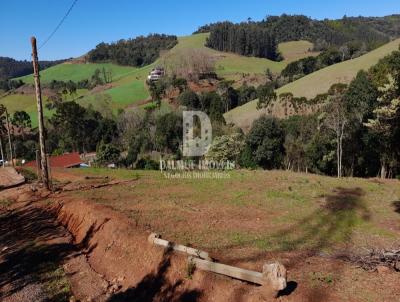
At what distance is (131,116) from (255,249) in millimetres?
67249

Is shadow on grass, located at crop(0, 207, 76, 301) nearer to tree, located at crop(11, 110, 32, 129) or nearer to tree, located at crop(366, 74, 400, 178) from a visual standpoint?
tree, located at crop(366, 74, 400, 178)

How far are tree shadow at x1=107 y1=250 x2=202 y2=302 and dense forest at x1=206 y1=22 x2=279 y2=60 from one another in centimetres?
15306

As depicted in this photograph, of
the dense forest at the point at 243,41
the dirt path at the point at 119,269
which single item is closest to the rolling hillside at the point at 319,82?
the dirt path at the point at 119,269

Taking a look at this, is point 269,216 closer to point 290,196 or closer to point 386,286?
point 290,196

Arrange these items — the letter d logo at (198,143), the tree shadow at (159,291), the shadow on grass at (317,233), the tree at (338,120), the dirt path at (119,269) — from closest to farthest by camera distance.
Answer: the dirt path at (119,269), the tree shadow at (159,291), the shadow on grass at (317,233), the tree at (338,120), the letter d logo at (198,143)

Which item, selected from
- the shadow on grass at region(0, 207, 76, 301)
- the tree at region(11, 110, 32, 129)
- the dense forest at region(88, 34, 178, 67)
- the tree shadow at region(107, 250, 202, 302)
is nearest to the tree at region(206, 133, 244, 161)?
the shadow on grass at region(0, 207, 76, 301)

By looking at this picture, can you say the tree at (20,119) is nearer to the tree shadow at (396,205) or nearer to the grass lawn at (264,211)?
the grass lawn at (264,211)

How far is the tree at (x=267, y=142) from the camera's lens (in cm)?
4216

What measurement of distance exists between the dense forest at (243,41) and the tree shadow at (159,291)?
153063mm

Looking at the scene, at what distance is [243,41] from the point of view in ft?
509

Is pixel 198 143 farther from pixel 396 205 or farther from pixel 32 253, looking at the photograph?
pixel 32 253

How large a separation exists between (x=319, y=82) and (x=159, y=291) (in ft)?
250

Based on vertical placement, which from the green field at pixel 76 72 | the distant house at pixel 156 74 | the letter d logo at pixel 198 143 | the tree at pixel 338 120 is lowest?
the letter d logo at pixel 198 143

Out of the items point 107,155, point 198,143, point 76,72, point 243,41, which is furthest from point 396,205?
point 76,72
